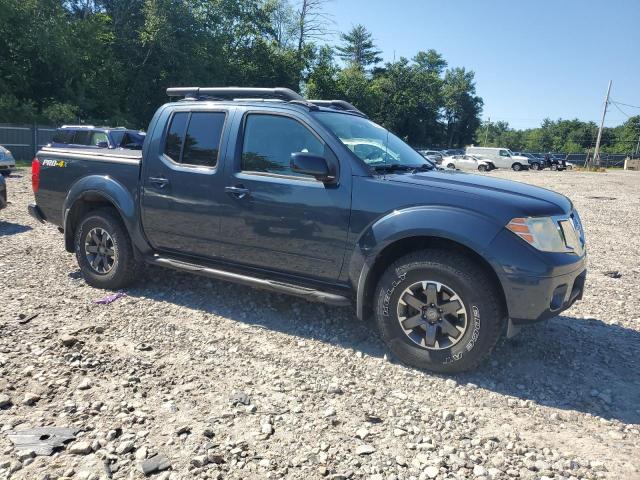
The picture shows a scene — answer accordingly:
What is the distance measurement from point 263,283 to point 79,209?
2527 millimetres

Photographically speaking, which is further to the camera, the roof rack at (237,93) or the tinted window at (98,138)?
the tinted window at (98,138)

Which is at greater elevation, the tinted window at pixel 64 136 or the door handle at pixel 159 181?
the tinted window at pixel 64 136

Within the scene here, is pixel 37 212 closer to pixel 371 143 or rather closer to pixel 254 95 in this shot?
pixel 254 95

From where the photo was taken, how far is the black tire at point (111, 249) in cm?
500

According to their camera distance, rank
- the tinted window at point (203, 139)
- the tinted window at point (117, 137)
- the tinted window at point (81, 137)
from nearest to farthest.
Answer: the tinted window at point (203, 139), the tinted window at point (117, 137), the tinted window at point (81, 137)

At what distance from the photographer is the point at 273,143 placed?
13.8 ft

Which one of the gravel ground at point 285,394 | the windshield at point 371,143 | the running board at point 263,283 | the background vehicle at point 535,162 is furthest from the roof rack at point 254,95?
the background vehicle at point 535,162

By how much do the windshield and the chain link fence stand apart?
23.8m

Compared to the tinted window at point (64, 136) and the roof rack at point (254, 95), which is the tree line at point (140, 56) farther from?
the roof rack at point (254, 95)

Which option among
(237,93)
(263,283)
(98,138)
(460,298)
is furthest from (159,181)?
(98,138)

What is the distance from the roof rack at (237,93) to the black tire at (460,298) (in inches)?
71.5

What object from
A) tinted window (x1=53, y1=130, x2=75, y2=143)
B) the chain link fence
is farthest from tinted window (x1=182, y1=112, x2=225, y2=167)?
the chain link fence

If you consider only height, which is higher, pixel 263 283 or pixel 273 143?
pixel 273 143

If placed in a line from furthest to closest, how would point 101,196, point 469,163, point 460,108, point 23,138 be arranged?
point 460,108 → point 469,163 → point 23,138 → point 101,196
